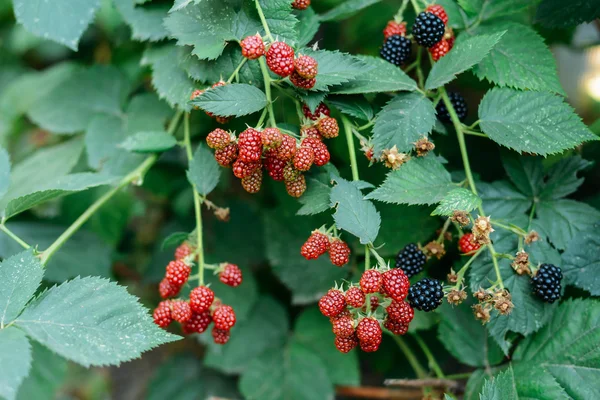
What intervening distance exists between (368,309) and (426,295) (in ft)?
0.40

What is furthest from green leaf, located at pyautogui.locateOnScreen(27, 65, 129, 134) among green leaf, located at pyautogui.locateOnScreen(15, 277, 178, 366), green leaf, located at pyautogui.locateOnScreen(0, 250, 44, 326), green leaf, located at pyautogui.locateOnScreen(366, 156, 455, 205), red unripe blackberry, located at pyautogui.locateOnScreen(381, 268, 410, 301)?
red unripe blackberry, located at pyautogui.locateOnScreen(381, 268, 410, 301)

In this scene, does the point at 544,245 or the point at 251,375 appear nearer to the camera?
the point at 544,245

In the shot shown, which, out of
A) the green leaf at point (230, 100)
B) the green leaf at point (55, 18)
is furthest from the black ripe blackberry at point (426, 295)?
the green leaf at point (55, 18)

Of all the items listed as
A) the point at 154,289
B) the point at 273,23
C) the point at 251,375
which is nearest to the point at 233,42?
the point at 273,23

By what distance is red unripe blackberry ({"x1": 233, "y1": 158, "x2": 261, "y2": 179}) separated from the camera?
109 centimetres

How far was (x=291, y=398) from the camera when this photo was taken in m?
1.71

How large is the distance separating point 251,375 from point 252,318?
201mm

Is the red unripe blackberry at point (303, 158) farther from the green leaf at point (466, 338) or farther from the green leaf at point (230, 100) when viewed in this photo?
the green leaf at point (466, 338)

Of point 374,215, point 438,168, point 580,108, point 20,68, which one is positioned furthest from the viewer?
point 20,68

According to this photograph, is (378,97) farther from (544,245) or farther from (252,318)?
(252,318)

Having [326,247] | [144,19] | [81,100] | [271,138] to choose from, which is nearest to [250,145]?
[271,138]

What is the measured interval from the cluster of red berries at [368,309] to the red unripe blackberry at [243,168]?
31 centimetres

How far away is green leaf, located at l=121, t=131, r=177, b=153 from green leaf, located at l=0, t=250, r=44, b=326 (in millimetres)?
357

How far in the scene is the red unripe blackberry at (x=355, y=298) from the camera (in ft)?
3.32
